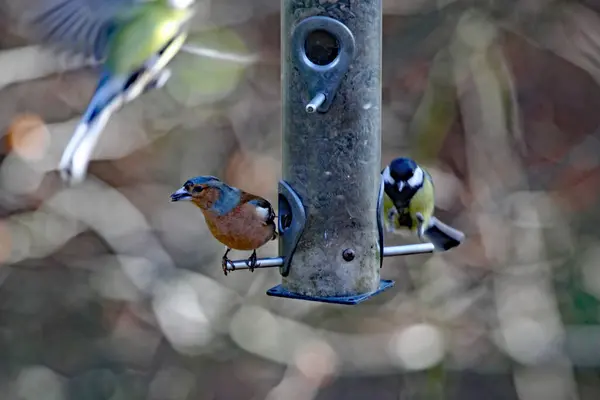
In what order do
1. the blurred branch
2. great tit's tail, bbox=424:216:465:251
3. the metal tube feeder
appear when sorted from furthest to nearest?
1. the blurred branch
2. great tit's tail, bbox=424:216:465:251
3. the metal tube feeder

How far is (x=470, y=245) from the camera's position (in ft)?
22.8

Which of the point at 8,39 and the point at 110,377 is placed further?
the point at 110,377

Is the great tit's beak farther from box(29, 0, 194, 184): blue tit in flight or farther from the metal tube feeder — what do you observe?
box(29, 0, 194, 184): blue tit in flight

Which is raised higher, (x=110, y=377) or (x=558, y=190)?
(x=558, y=190)

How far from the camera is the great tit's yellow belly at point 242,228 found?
3.84 meters

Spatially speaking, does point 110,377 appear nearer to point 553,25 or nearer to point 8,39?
point 8,39

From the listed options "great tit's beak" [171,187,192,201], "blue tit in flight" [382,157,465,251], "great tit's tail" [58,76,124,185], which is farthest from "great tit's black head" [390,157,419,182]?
"great tit's tail" [58,76,124,185]

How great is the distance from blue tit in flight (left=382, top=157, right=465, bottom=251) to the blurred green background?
2.34 m

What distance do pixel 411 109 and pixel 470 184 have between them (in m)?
0.61

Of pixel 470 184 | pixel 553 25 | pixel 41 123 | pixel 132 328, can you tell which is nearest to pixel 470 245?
pixel 470 184

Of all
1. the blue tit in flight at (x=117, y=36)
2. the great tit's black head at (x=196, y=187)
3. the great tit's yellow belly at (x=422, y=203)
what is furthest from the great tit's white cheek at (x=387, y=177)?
the blue tit in flight at (x=117, y=36)

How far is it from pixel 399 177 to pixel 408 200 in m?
0.10

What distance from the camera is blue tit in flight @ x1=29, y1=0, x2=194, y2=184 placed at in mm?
4457

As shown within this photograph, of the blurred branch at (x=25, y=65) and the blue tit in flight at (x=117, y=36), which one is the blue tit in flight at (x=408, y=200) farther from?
the blurred branch at (x=25, y=65)
